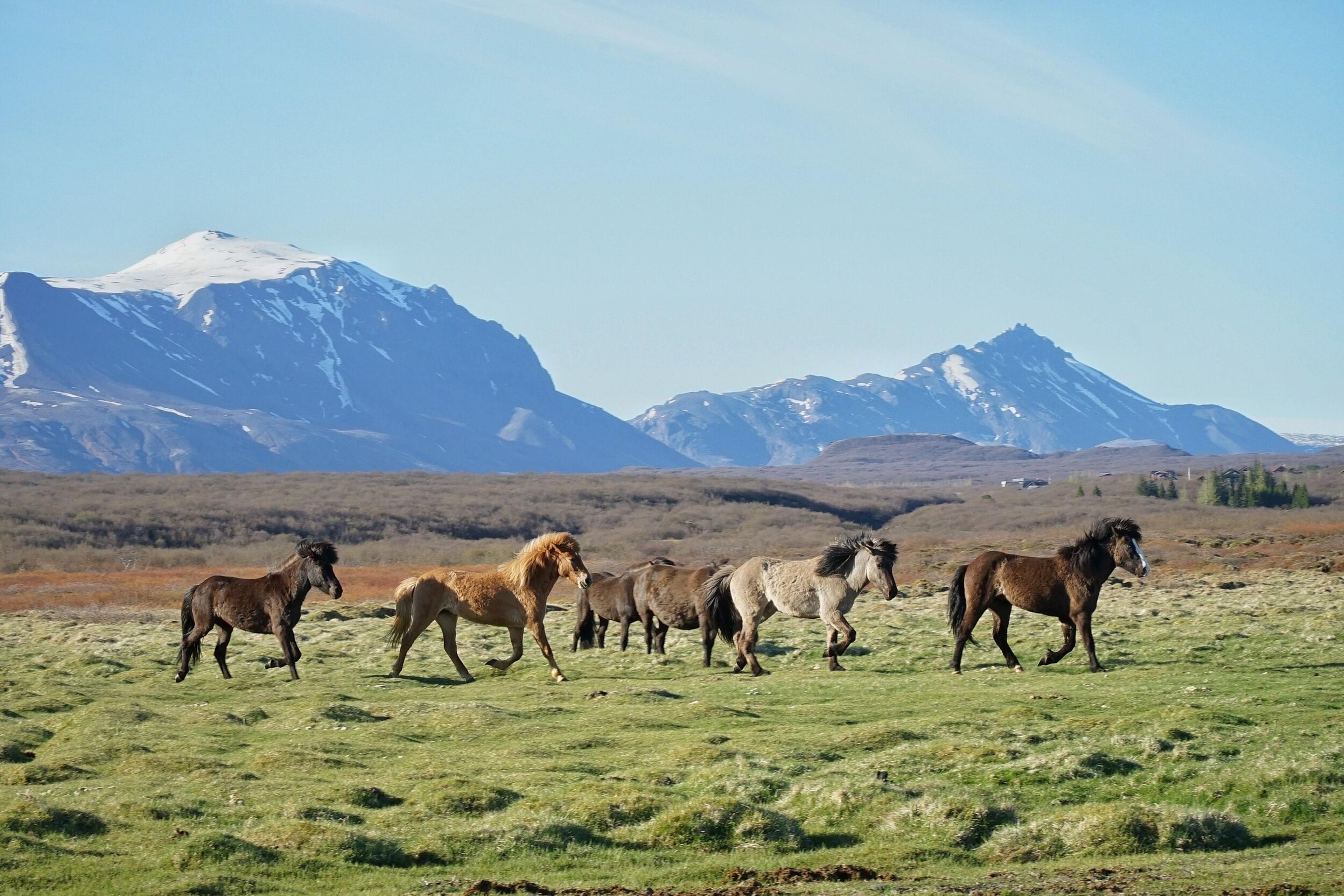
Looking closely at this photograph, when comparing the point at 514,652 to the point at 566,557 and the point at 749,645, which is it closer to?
the point at 566,557

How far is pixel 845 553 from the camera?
21.6m

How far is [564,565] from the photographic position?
2105 centimetres

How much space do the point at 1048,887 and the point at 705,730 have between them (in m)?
7.46

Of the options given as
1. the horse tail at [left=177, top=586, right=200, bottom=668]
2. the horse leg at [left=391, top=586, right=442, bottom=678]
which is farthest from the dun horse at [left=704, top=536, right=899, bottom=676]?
the horse tail at [left=177, top=586, right=200, bottom=668]

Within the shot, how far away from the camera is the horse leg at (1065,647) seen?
2144cm

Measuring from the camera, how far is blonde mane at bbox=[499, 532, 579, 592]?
69.5 ft

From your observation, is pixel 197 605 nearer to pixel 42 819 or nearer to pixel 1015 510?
pixel 42 819

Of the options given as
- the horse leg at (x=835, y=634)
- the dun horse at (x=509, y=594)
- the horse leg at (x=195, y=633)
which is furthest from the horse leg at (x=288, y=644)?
the horse leg at (x=835, y=634)

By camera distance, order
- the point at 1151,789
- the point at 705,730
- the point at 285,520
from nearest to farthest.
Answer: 1. the point at 1151,789
2. the point at 705,730
3. the point at 285,520

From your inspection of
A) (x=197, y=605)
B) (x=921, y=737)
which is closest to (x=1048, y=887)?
(x=921, y=737)

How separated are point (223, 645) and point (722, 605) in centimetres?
831

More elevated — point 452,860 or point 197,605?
point 197,605

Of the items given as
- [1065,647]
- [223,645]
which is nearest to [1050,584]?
[1065,647]

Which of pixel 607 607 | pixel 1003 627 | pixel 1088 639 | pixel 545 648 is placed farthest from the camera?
pixel 607 607
